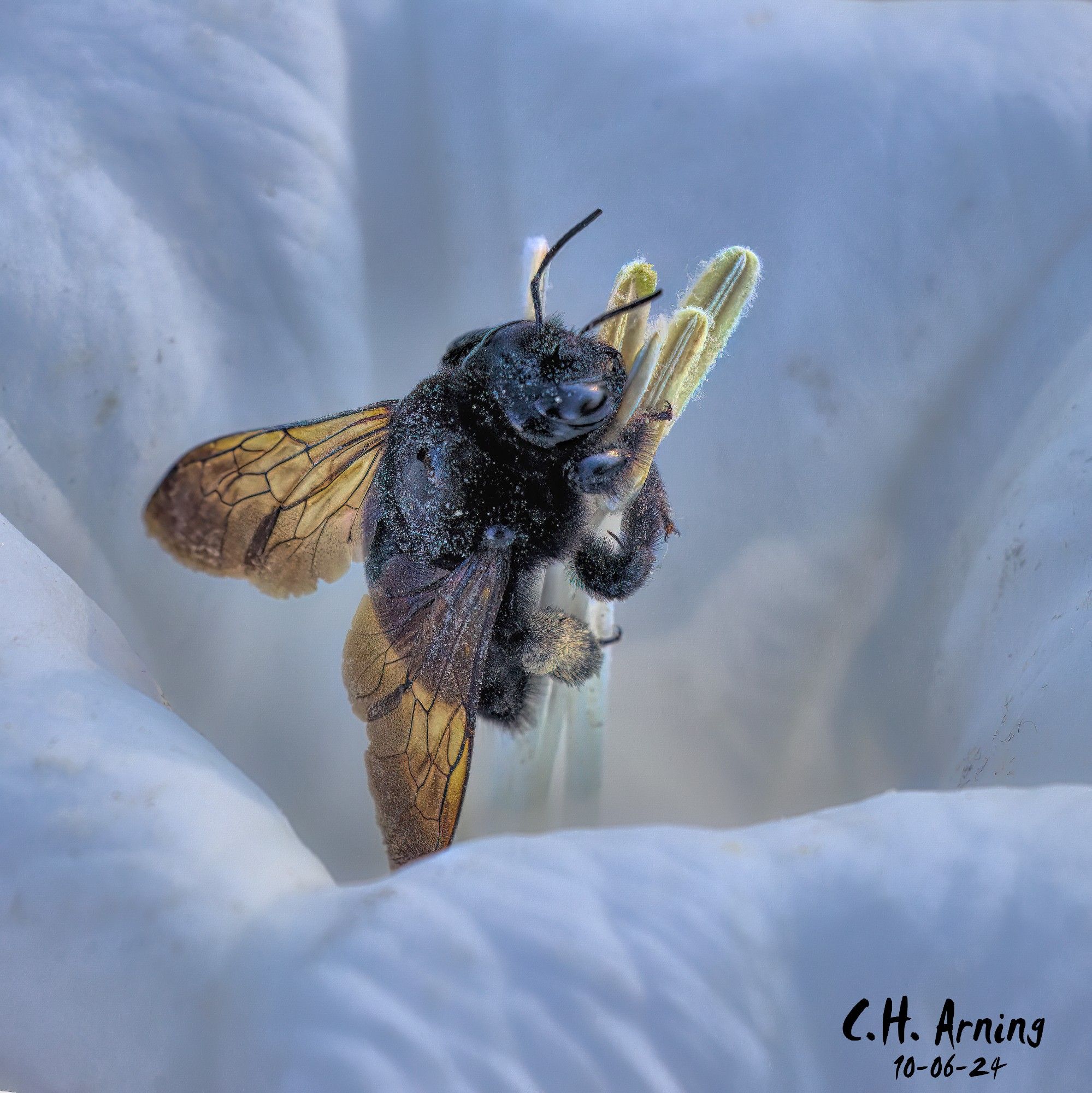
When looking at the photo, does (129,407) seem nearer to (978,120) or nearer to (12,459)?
(12,459)

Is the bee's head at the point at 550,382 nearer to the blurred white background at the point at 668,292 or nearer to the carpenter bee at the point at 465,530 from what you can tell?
the carpenter bee at the point at 465,530

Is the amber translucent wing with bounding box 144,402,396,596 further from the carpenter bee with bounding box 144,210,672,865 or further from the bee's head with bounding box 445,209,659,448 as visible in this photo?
the bee's head with bounding box 445,209,659,448

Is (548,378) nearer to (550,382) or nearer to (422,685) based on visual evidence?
(550,382)

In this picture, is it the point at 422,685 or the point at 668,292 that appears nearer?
the point at 422,685

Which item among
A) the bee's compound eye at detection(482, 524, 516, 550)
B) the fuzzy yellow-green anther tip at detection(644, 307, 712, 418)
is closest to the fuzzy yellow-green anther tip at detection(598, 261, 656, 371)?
the fuzzy yellow-green anther tip at detection(644, 307, 712, 418)

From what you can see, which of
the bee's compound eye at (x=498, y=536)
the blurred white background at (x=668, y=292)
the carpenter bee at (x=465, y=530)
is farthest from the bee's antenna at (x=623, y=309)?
the blurred white background at (x=668, y=292)

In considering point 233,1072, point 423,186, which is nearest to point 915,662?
point 423,186

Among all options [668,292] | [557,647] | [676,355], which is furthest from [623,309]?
[668,292]
